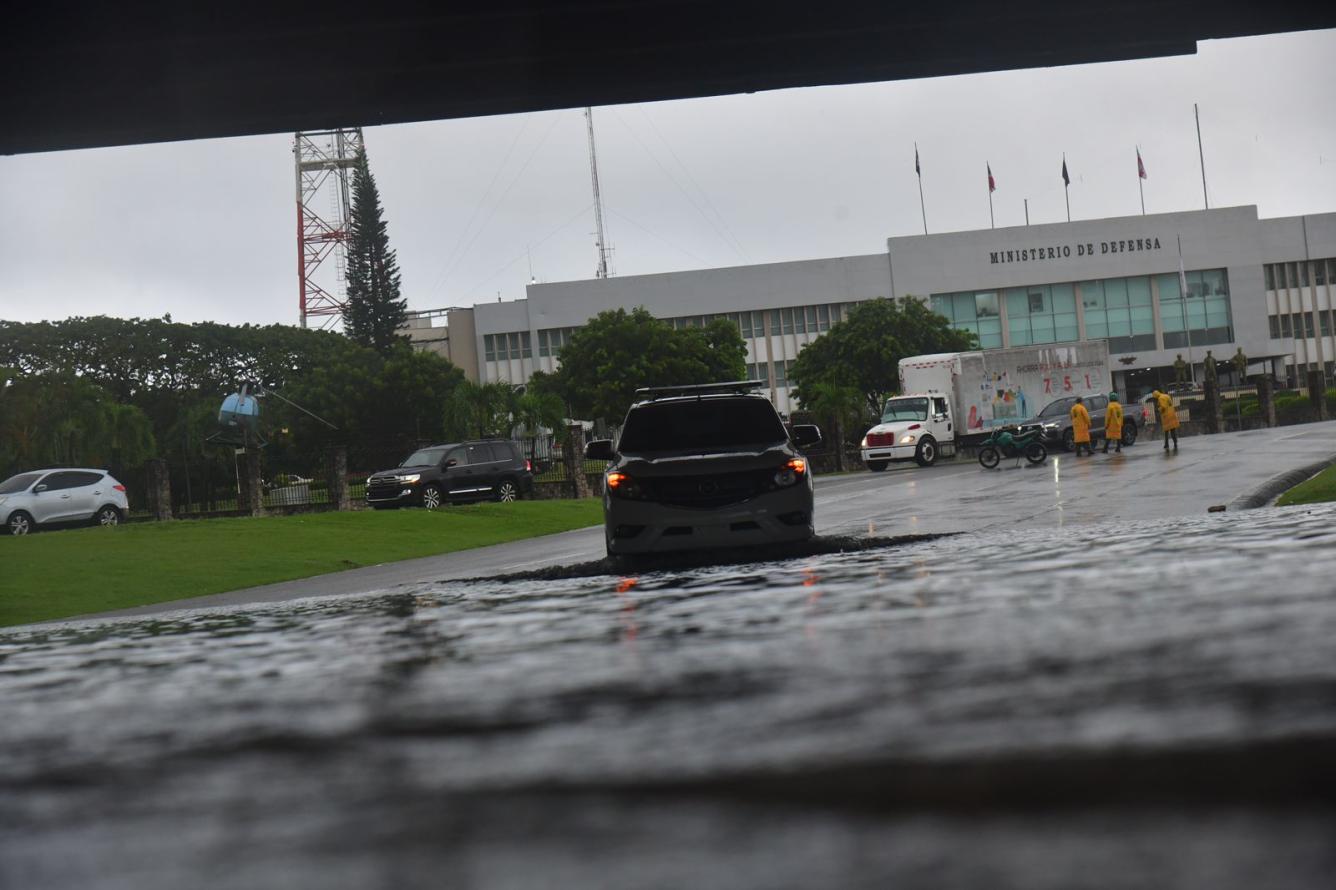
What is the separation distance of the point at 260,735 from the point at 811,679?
711mm

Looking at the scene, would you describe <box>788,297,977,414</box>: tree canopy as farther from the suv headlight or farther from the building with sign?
the suv headlight

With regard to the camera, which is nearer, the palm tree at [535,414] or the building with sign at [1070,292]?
the palm tree at [535,414]

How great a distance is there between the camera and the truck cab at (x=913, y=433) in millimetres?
45656

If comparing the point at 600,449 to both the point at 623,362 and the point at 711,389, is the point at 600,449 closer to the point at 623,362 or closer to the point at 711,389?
the point at 711,389

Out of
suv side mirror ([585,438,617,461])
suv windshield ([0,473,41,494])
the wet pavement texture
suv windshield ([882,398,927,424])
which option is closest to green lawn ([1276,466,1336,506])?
suv side mirror ([585,438,617,461])

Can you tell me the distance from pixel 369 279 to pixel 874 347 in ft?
112

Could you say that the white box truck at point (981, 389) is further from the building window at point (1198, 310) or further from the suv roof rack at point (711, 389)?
the building window at point (1198, 310)

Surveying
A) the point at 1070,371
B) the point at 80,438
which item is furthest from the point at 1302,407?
the point at 80,438

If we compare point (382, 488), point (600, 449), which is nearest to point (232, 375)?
point (382, 488)

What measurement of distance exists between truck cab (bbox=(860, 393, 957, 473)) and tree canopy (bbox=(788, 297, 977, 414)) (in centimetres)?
2298

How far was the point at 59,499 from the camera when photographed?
3641 cm

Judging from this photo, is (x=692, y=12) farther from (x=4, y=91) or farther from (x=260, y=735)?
(x=260, y=735)

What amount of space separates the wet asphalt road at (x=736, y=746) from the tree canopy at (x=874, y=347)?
68164 millimetres

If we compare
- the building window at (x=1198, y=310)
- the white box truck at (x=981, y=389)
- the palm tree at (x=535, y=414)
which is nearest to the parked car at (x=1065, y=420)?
the white box truck at (x=981, y=389)
